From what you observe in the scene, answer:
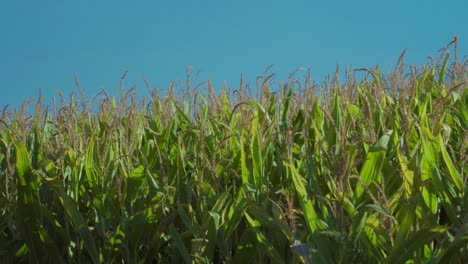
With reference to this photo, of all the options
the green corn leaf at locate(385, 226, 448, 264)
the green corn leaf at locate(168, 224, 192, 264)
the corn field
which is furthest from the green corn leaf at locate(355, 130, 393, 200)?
the green corn leaf at locate(168, 224, 192, 264)

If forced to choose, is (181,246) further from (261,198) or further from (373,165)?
(373,165)

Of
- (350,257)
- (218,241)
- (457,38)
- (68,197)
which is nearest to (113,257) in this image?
(68,197)

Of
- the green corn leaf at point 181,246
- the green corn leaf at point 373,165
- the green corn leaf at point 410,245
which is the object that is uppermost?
the green corn leaf at point 373,165

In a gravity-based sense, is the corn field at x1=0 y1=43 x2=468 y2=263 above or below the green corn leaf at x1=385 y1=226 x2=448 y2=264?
above

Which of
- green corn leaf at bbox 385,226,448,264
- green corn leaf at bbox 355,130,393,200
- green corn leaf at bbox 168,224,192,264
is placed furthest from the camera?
green corn leaf at bbox 168,224,192,264

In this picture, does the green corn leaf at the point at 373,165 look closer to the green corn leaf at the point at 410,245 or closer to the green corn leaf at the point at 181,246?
the green corn leaf at the point at 410,245

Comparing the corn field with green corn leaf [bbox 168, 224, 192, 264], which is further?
green corn leaf [bbox 168, 224, 192, 264]

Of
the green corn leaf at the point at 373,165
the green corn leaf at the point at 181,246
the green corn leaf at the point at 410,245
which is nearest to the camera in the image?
the green corn leaf at the point at 410,245

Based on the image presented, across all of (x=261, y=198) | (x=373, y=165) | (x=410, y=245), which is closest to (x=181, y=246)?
(x=261, y=198)

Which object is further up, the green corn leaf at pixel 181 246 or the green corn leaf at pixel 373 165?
the green corn leaf at pixel 373 165

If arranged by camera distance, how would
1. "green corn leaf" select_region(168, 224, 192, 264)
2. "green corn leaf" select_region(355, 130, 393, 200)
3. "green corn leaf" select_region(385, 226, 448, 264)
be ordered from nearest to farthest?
"green corn leaf" select_region(385, 226, 448, 264) → "green corn leaf" select_region(355, 130, 393, 200) → "green corn leaf" select_region(168, 224, 192, 264)

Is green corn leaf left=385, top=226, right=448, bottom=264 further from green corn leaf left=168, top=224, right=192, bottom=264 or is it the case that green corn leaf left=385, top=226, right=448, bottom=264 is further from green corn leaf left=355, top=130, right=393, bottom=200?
green corn leaf left=168, top=224, right=192, bottom=264

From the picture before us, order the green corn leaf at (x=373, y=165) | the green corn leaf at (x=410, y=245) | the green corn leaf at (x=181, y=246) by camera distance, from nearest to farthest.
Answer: the green corn leaf at (x=410, y=245) < the green corn leaf at (x=373, y=165) < the green corn leaf at (x=181, y=246)

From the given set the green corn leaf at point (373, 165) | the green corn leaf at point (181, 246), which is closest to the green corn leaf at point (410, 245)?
the green corn leaf at point (373, 165)
